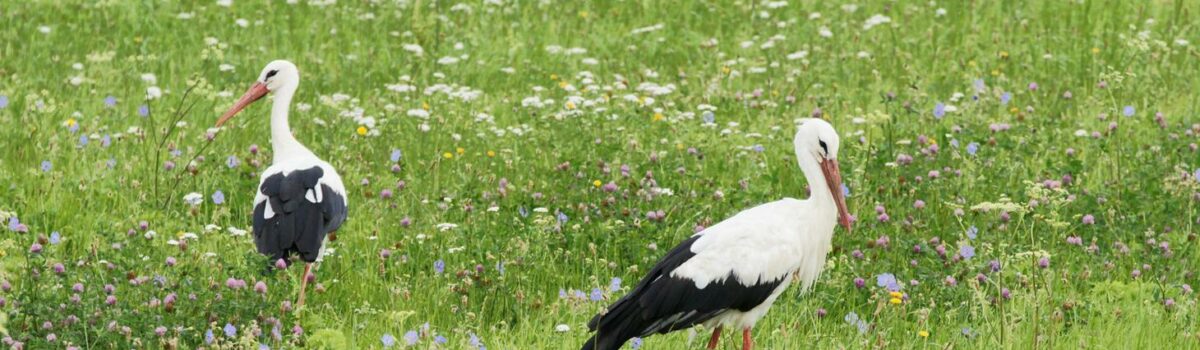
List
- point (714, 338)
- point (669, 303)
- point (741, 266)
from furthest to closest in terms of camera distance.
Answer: point (714, 338) → point (741, 266) → point (669, 303)

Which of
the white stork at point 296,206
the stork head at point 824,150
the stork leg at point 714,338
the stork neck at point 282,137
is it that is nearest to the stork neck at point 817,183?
the stork head at point 824,150

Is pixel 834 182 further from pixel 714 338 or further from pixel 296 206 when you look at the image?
pixel 296 206

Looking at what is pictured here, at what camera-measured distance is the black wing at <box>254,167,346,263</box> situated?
572 centimetres

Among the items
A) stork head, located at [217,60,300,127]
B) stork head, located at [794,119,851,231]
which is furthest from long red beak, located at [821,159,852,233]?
stork head, located at [217,60,300,127]

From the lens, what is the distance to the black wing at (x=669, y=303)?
4.88 metres

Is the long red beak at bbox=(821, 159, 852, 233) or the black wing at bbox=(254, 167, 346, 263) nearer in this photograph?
the long red beak at bbox=(821, 159, 852, 233)

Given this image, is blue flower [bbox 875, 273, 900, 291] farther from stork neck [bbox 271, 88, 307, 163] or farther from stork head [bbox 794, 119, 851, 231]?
stork neck [bbox 271, 88, 307, 163]

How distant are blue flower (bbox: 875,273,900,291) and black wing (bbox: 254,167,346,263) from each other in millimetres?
1864

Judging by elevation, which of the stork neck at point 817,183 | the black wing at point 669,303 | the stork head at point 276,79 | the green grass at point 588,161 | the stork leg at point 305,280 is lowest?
the green grass at point 588,161

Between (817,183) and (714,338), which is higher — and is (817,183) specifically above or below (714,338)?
above

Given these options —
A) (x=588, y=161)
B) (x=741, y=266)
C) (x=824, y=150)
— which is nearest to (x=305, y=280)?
(x=741, y=266)

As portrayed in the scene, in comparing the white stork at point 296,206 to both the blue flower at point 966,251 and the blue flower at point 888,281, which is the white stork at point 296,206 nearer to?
the blue flower at point 888,281

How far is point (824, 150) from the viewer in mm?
5367

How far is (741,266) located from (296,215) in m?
1.64
